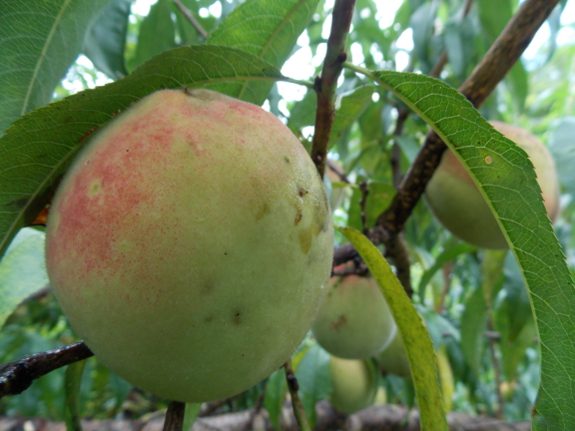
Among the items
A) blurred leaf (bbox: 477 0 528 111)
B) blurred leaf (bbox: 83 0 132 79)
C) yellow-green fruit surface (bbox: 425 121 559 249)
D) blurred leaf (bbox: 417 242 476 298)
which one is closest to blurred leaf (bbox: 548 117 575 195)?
blurred leaf (bbox: 477 0 528 111)

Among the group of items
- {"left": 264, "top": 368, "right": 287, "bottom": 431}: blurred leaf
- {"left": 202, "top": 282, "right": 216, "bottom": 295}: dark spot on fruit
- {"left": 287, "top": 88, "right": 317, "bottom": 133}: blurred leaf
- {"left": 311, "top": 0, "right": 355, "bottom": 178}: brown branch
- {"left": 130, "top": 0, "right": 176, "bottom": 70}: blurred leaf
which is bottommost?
{"left": 264, "top": 368, "right": 287, "bottom": 431}: blurred leaf

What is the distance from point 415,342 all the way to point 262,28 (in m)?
0.66

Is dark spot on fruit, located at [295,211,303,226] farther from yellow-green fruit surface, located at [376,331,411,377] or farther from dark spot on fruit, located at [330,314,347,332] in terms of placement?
yellow-green fruit surface, located at [376,331,411,377]

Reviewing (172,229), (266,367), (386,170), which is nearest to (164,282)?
(172,229)

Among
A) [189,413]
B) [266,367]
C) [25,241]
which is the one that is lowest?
[189,413]

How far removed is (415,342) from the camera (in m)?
0.75

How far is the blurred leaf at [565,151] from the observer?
4.86 ft

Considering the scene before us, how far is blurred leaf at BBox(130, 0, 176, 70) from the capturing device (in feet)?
5.25

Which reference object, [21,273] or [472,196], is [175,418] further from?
[472,196]

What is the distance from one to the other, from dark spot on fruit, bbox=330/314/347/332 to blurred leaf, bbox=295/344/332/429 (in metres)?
0.45

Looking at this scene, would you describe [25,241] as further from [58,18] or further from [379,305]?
[379,305]

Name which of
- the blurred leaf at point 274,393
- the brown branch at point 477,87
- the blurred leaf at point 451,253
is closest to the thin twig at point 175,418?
the brown branch at point 477,87

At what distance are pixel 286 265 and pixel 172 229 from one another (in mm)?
150

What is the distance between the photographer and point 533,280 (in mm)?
588
